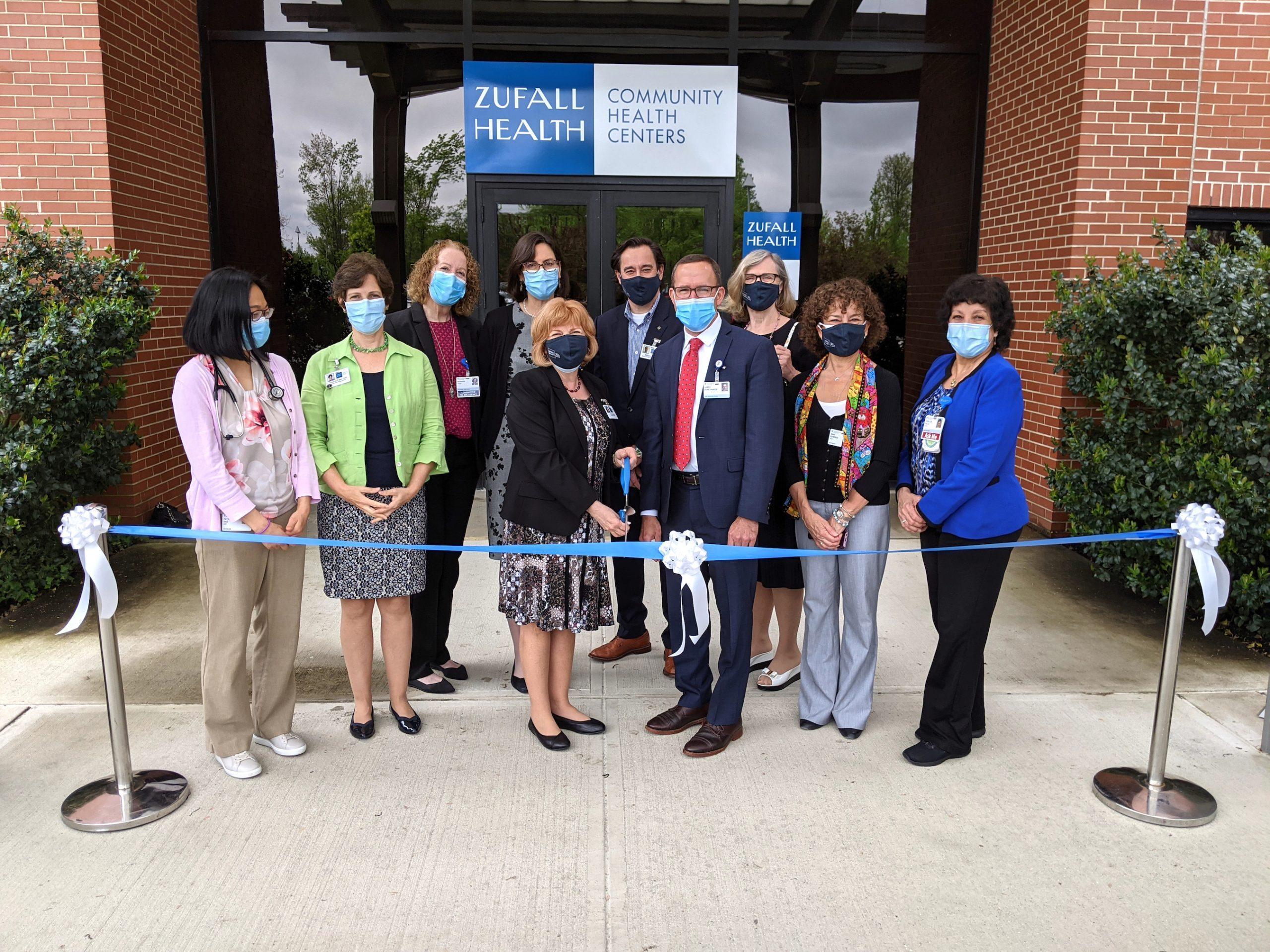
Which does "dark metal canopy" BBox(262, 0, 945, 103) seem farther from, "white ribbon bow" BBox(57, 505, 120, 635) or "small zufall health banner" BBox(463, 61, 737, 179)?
"white ribbon bow" BBox(57, 505, 120, 635)

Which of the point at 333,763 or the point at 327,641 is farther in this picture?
the point at 327,641

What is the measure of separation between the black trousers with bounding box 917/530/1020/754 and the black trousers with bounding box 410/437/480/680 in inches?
83.3

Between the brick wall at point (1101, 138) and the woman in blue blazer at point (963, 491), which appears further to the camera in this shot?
the brick wall at point (1101, 138)

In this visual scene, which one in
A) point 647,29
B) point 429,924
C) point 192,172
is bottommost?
point 429,924

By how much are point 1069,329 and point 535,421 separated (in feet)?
12.5

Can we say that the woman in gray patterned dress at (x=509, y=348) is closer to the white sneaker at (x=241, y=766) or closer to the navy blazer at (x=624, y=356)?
the navy blazer at (x=624, y=356)

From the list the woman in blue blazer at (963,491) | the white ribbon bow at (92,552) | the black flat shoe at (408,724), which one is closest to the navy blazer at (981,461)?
the woman in blue blazer at (963,491)

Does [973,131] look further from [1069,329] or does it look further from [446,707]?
[446,707]

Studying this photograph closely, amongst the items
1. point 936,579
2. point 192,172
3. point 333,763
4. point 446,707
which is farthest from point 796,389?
point 192,172

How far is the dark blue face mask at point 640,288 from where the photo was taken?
4.36 meters

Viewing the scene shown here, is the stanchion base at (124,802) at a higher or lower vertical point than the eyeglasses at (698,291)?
lower

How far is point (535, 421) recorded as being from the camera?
12.3ft

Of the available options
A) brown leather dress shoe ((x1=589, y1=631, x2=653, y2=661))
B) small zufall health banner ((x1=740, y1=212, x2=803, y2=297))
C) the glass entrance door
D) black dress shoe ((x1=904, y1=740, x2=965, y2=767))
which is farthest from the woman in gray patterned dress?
→ small zufall health banner ((x1=740, y1=212, x2=803, y2=297))

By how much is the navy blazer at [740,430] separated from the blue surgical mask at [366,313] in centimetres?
124
